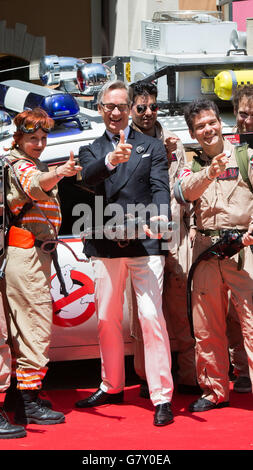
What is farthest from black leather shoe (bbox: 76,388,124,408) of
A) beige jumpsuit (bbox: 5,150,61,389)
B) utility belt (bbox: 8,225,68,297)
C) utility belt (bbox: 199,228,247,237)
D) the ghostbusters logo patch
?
the ghostbusters logo patch

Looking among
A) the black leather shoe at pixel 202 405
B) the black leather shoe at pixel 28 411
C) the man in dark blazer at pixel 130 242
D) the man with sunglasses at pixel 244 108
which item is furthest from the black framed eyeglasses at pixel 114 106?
the black leather shoe at pixel 202 405

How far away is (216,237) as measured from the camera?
4.82 metres

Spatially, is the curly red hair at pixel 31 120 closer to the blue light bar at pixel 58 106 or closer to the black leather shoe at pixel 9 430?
the blue light bar at pixel 58 106

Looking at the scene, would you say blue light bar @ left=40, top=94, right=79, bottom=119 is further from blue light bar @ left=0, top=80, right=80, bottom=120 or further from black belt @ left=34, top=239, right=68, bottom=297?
black belt @ left=34, top=239, right=68, bottom=297

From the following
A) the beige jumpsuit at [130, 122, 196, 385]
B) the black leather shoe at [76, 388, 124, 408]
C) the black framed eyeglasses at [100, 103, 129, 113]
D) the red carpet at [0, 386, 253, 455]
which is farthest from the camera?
the beige jumpsuit at [130, 122, 196, 385]

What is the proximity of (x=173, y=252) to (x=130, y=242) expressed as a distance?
524mm

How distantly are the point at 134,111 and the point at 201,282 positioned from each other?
1.15m

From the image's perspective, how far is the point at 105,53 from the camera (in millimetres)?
15133

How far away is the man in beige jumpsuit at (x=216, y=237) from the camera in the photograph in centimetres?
477

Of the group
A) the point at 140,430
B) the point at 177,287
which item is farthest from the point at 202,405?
the point at 177,287

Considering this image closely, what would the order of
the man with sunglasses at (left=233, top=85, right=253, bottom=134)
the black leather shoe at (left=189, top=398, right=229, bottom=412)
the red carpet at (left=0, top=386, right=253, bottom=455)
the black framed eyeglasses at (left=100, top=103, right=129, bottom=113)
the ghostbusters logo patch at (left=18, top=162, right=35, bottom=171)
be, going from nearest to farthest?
the red carpet at (left=0, top=386, right=253, bottom=455), the ghostbusters logo patch at (left=18, top=162, right=35, bottom=171), the black framed eyeglasses at (left=100, top=103, right=129, bottom=113), the black leather shoe at (left=189, top=398, right=229, bottom=412), the man with sunglasses at (left=233, top=85, right=253, bottom=134)

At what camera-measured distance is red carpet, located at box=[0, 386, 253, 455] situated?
446 cm

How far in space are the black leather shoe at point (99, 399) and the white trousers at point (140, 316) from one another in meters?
0.11

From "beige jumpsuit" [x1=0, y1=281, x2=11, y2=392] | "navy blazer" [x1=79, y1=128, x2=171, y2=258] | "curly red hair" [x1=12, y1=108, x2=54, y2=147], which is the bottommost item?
"beige jumpsuit" [x1=0, y1=281, x2=11, y2=392]
